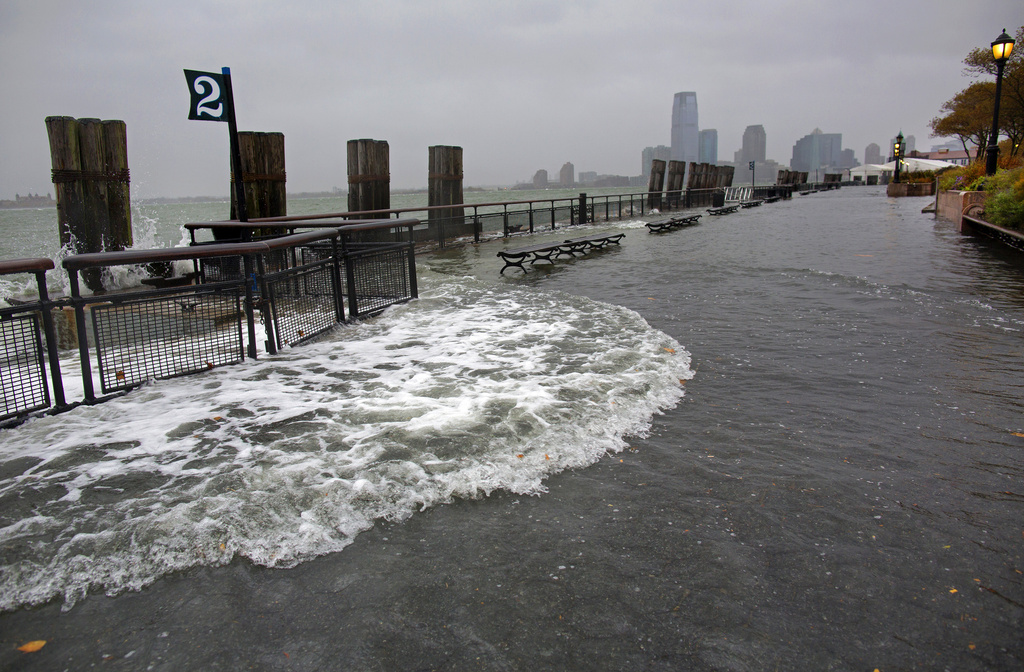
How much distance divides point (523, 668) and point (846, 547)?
167 cm

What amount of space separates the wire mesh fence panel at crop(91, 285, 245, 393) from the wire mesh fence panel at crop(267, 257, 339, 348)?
52 cm

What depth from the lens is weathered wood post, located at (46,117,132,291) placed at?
9.87 metres

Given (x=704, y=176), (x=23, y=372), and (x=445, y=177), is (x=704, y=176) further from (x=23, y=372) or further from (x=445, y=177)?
(x=23, y=372)

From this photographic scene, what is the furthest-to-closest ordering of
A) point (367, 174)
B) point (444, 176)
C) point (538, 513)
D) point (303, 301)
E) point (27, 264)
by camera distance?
point (444, 176) → point (367, 174) → point (303, 301) → point (27, 264) → point (538, 513)

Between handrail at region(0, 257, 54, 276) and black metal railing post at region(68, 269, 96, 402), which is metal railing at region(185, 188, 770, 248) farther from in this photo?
handrail at region(0, 257, 54, 276)

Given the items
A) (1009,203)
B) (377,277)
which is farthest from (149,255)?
(1009,203)

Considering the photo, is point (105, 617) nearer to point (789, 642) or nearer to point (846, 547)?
point (789, 642)

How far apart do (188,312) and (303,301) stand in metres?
1.50

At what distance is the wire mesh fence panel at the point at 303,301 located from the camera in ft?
21.2

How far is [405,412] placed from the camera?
4582 mm

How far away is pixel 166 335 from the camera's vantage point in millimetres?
5570

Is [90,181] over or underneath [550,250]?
over

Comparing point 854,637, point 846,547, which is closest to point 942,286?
point 846,547

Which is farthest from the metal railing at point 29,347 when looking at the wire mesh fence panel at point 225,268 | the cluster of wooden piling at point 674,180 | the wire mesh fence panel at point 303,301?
the cluster of wooden piling at point 674,180
